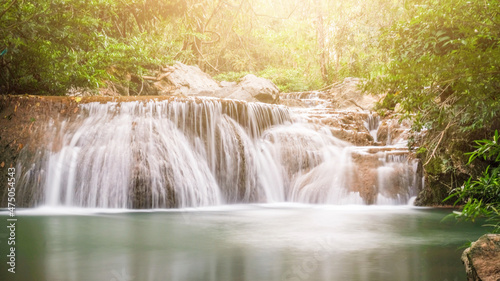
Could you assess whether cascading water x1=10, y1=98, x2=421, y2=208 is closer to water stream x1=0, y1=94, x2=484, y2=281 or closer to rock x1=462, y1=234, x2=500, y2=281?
water stream x1=0, y1=94, x2=484, y2=281

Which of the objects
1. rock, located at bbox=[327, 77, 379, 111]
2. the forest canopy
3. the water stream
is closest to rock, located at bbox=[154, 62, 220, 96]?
the forest canopy

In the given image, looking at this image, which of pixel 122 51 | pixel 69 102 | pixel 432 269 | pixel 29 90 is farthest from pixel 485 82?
pixel 122 51

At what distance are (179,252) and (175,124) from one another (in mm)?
5879

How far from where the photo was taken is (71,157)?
360 inches

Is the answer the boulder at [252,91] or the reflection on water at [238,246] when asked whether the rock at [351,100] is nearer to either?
the boulder at [252,91]

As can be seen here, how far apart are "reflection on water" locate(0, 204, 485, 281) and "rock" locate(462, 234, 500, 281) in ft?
2.46

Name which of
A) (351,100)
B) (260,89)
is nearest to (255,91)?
(260,89)

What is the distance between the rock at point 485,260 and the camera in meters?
2.74

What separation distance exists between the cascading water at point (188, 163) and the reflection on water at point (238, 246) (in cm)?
95

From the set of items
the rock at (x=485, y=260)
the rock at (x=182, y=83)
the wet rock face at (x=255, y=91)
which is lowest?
the rock at (x=485, y=260)

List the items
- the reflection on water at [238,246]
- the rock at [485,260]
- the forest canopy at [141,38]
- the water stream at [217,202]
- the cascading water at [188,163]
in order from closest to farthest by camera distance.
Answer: the rock at [485,260] → the reflection on water at [238,246] → the water stream at [217,202] → the forest canopy at [141,38] → the cascading water at [188,163]

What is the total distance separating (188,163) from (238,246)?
192 inches

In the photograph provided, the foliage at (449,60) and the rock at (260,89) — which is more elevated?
the rock at (260,89)

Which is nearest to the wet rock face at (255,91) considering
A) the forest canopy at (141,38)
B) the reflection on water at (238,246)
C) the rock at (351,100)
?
the forest canopy at (141,38)
